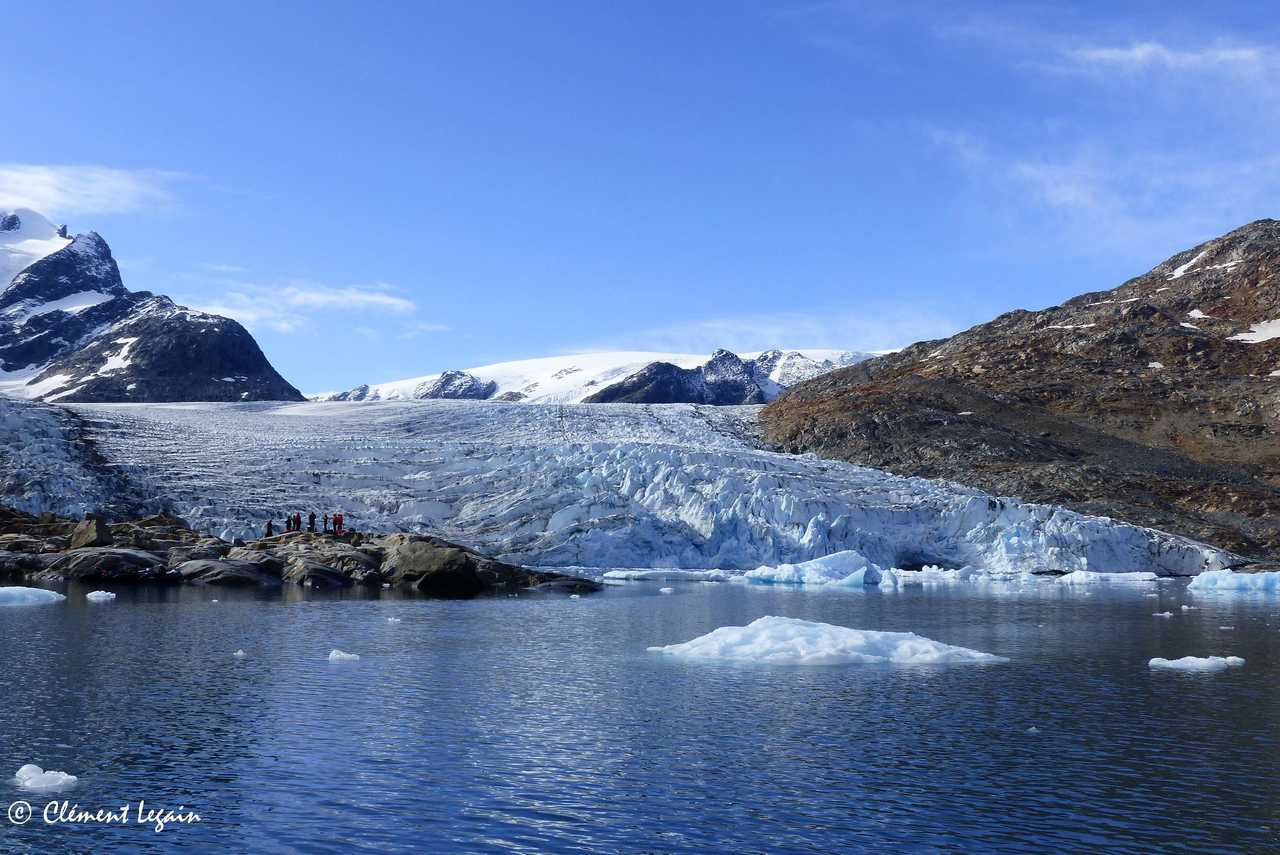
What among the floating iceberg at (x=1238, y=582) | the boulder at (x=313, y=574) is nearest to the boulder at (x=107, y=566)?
the boulder at (x=313, y=574)

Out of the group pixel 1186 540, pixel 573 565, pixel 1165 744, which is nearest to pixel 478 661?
pixel 1165 744

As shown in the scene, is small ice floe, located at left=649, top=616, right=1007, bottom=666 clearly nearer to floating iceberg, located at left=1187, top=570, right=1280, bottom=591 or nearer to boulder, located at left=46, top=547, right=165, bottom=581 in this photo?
boulder, located at left=46, top=547, right=165, bottom=581

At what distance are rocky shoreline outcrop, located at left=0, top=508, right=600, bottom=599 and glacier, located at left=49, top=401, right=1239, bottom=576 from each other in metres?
7.94

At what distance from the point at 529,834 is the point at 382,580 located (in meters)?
36.2

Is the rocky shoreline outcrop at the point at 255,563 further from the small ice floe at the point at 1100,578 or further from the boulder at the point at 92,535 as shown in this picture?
the small ice floe at the point at 1100,578

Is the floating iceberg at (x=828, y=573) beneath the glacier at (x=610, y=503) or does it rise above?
beneath

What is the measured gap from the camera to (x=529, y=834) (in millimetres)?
12633

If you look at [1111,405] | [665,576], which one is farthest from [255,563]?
[1111,405]

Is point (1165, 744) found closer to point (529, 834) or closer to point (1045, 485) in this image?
point (529, 834)

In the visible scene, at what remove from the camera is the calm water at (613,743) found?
12844 millimetres

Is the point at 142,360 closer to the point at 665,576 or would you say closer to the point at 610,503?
the point at 610,503

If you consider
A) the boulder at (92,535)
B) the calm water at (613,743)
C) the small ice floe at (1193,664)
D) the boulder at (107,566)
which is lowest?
the calm water at (613,743)

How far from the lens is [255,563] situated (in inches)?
1801

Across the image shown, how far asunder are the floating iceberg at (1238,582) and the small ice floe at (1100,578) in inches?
156
